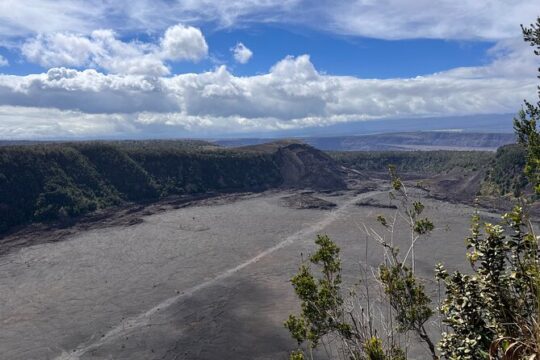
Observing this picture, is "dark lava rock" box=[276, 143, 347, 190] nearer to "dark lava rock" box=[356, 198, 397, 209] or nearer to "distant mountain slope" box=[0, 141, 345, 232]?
"distant mountain slope" box=[0, 141, 345, 232]

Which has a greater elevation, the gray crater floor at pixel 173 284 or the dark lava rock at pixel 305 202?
the dark lava rock at pixel 305 202

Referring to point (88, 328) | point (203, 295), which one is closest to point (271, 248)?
point (203, 295)

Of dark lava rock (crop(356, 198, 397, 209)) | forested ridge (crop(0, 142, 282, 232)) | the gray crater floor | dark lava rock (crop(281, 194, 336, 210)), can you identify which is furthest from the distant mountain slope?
dark lava rock (crop(356, 198, 397, 209))

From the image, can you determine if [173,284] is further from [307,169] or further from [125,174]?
[307,169]

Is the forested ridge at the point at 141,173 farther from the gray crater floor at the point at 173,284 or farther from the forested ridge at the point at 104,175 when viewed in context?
the gray crater floor at the point at 173,284

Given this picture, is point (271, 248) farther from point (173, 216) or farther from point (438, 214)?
point (438, 214)

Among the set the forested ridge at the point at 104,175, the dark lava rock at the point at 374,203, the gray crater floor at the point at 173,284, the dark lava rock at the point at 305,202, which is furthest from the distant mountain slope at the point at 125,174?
the dark lava rock at the point at 374,203

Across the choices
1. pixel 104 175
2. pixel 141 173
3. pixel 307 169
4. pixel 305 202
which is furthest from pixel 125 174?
pixel 307 169
